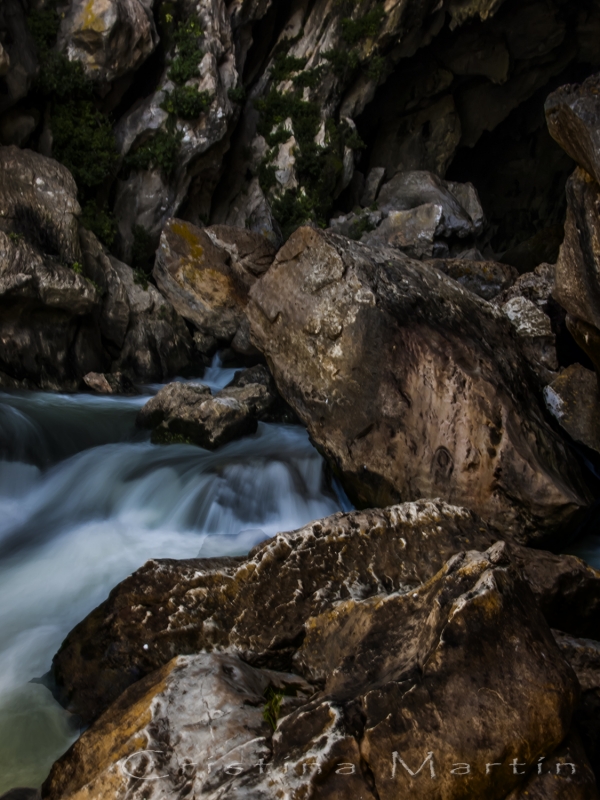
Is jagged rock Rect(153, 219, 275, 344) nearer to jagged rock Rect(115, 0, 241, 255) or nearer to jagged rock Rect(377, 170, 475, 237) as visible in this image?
jagged rock Rect(115, 0, 241, 255)

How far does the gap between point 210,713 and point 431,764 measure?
866 mm

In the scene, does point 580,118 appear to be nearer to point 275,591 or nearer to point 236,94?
point 275,591

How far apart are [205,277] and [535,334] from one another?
713cm

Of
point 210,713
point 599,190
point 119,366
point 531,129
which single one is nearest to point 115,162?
point 119,366

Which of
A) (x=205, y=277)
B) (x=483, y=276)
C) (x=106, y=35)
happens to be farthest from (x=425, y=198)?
(x=106, y=35)

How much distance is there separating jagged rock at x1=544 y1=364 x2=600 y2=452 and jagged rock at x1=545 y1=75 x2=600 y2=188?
8.29 ft

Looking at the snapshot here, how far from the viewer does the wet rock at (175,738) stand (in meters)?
1.99

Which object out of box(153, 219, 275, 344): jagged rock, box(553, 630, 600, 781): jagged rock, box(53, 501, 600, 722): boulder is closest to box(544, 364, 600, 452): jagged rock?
box(53, 501, 600, 722): boulder

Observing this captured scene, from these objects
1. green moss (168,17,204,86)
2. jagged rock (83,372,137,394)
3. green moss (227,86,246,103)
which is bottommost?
jagged rock (83,372,137,394)

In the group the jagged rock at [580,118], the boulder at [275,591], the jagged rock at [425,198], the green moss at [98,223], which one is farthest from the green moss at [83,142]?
the boulder at [275,591]

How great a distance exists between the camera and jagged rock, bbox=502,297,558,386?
291 inches

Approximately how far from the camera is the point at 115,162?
13.4 meters

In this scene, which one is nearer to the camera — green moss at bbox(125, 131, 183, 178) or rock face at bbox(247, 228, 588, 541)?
rock face at bbox(247, 228, 588, 541)

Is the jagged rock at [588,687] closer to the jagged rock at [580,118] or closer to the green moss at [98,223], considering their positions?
the jagged rock at [580,118]
